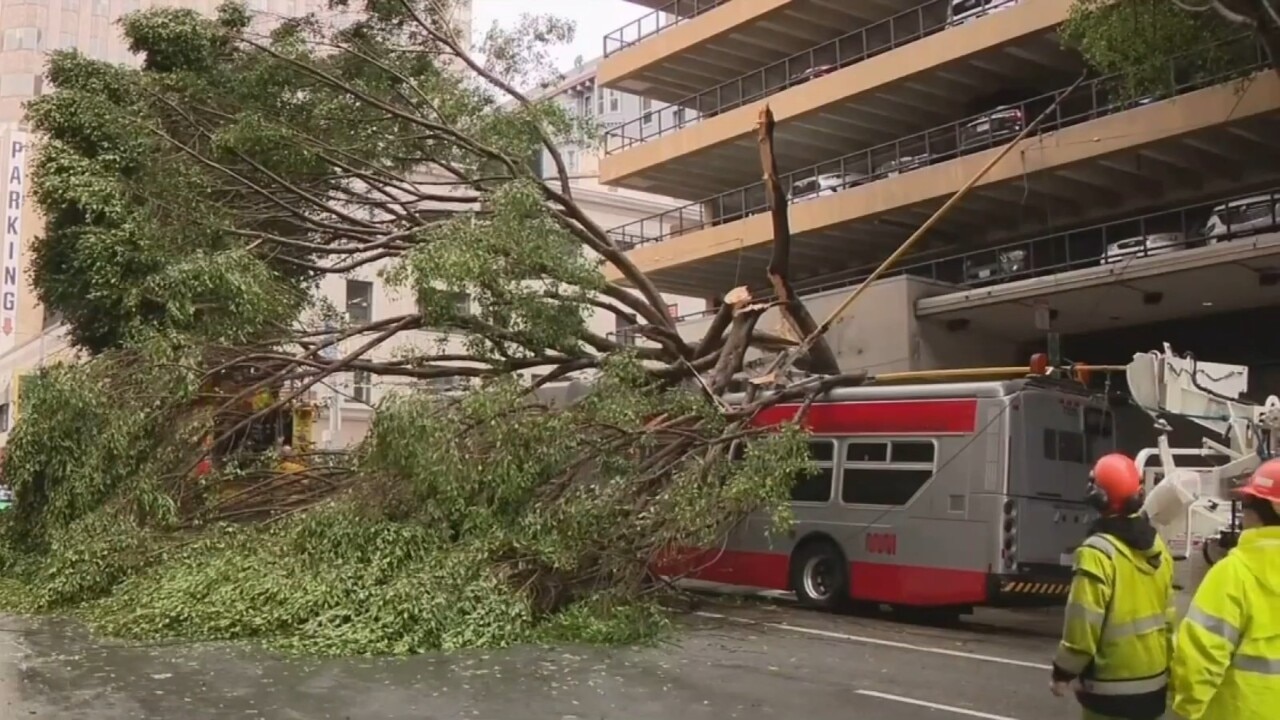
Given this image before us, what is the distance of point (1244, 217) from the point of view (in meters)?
17.0

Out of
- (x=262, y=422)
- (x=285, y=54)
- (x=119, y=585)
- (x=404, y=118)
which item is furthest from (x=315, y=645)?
(x=285, y=54)

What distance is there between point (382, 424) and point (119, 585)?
10.4ft

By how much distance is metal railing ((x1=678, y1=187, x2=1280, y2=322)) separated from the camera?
1697cm

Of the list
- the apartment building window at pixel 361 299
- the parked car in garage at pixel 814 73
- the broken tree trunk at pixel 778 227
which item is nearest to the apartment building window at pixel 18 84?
the apartment building window at pixel 361 299

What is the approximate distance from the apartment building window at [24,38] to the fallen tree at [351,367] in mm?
48318

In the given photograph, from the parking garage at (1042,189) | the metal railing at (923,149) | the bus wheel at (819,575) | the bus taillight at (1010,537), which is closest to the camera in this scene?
the bus taillight at (1010,537)

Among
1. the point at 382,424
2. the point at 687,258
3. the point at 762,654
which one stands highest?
the point at 687,258

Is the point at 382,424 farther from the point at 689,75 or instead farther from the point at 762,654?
the point at 689,75

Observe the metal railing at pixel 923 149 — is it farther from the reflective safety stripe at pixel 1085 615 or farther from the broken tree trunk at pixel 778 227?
the reflective safety stripe at pixel 1085 615

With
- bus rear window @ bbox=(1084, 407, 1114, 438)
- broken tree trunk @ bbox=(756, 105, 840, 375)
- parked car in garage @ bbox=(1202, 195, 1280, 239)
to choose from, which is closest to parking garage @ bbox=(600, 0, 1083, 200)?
parked car in garage @ bbox=(1202, 195, 1280, 239)

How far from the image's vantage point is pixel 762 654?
10.3 metres

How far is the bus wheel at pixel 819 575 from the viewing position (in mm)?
13352

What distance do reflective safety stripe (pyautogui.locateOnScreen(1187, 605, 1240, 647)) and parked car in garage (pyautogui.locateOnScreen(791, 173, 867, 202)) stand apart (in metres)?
20.5

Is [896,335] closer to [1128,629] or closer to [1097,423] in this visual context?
[1097,423]
